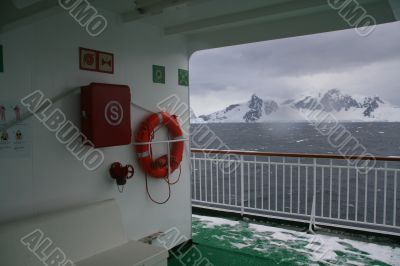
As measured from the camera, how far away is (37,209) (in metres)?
1.84

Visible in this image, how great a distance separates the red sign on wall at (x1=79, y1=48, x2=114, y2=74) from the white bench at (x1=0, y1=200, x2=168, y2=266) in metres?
0.96

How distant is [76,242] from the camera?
1880mm

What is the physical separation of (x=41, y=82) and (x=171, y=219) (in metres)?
1.71

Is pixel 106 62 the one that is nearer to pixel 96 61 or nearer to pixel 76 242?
pixel 96 61

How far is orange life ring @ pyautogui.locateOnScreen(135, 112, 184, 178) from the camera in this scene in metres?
2.50

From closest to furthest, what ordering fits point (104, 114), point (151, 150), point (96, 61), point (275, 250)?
point (104, 114)
point (96, 61)
point (151, 150)
point (275, 250)

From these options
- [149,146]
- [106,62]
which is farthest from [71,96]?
[149,146]

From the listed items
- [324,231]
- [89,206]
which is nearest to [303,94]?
[324,231]

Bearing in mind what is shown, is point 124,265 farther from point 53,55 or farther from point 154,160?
point 53,55

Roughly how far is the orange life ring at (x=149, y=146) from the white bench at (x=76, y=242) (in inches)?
18.7

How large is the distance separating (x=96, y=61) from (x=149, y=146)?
0.80 m

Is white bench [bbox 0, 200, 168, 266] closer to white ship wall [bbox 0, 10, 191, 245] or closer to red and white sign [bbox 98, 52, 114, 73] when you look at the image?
white ship wall [bbox 0, 10, 191, 245]

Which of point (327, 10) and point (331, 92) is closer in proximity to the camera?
point (327, 10)

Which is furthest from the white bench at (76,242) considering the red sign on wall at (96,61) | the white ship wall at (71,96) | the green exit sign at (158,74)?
the green exit sign at (158,74)
